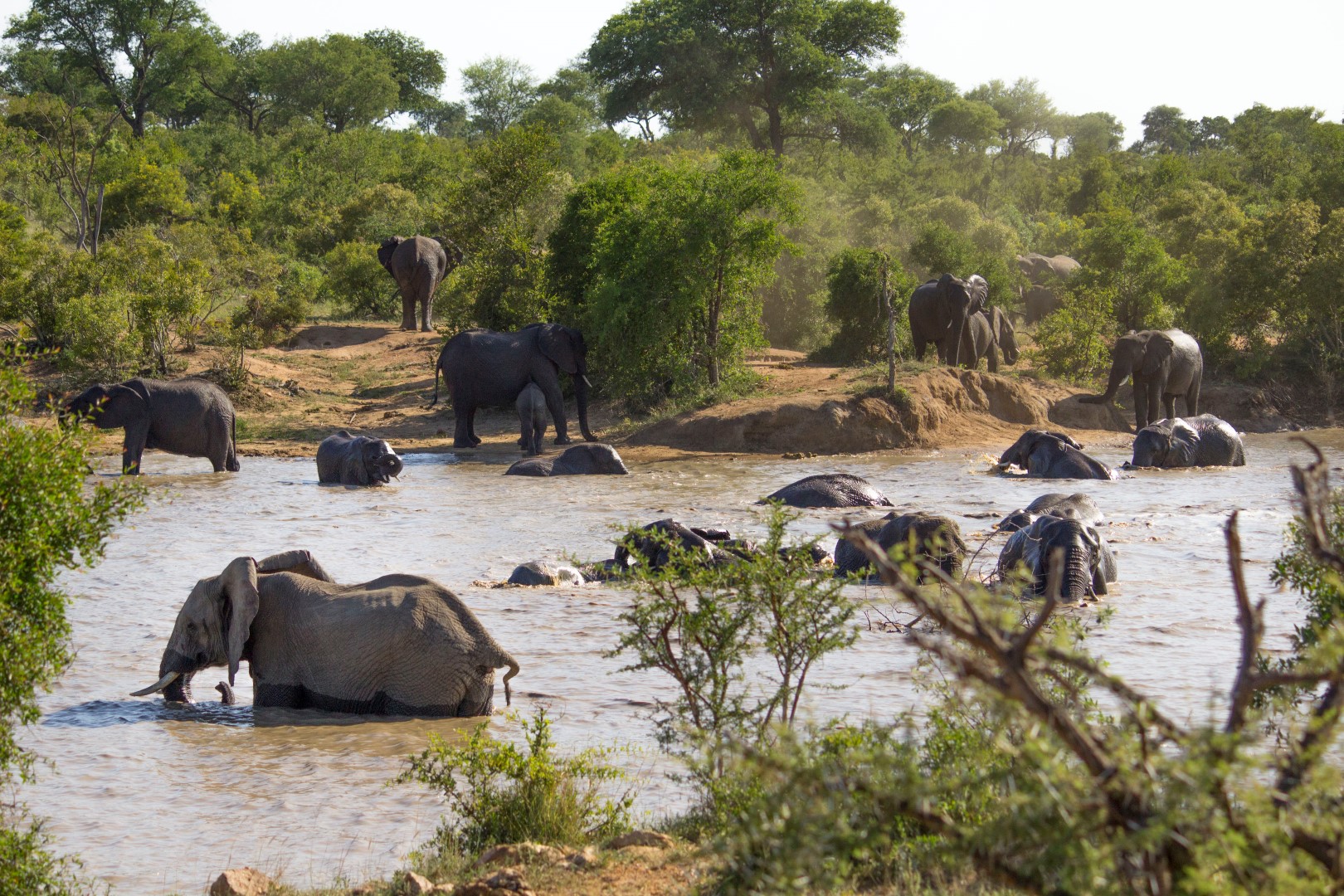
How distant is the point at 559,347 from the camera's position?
20859 mm

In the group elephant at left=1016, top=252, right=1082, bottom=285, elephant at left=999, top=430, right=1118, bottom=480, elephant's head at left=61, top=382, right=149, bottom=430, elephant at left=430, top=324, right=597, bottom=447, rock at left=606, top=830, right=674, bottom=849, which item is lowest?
rock at left=606, top=830, right=674, bottom=849

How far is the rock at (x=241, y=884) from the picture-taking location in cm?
454

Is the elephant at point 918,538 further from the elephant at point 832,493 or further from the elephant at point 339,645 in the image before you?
the elephant at point 339,645

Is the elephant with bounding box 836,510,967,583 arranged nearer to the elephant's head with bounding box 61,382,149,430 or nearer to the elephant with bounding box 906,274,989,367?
the elephant's head with bounding box 61,382,149,430

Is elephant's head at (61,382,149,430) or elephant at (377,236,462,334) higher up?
elephant at (377,236,462,334)

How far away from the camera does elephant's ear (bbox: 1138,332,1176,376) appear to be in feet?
72.3

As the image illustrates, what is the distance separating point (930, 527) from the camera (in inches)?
396

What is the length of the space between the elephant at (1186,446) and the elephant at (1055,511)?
6444 mm

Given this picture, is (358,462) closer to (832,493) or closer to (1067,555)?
(832,493)

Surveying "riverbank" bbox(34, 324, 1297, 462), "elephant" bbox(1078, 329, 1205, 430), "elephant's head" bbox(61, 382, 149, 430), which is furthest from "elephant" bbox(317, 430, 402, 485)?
"elephant" bbox(1078, 329, 1205, 430)

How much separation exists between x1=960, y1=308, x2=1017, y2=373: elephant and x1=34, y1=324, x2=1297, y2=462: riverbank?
0.59m

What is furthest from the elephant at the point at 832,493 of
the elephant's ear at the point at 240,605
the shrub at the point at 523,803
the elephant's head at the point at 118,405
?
the shrub at the point at 523,803

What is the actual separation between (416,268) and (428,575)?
18235mm

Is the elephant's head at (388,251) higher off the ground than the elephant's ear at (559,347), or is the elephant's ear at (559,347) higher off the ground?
the elephant's head at (388,251)
